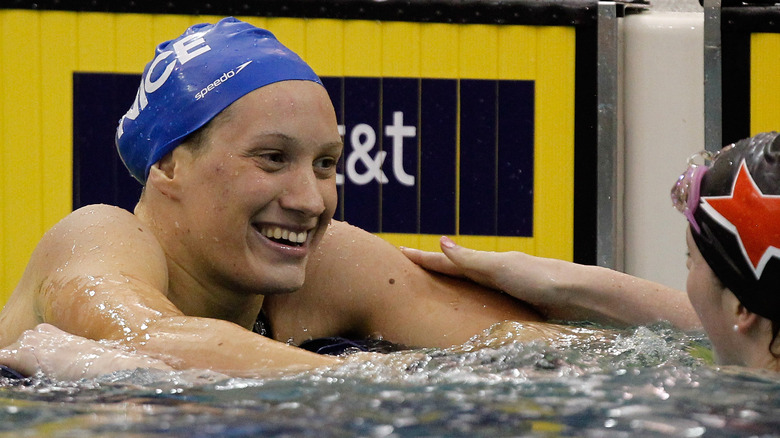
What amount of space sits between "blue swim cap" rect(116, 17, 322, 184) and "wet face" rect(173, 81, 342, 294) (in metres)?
0.03

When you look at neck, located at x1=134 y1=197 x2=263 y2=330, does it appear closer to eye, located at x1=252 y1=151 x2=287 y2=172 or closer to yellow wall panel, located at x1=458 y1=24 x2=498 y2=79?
eye, located at x1=252 y1=151 x2=287 y2=172

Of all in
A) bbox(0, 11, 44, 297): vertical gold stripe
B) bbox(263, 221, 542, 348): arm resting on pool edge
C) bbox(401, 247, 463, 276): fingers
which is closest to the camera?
bbox(263, 221, 542, 348): arm resting on pool edge

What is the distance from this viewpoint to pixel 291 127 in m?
2.22

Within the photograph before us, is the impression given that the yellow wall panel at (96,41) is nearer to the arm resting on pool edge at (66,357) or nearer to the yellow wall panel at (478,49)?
the yellow wall panel at (478,49)

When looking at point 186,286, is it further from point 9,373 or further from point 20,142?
point 20,142

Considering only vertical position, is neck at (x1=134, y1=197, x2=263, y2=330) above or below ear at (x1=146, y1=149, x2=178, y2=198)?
below

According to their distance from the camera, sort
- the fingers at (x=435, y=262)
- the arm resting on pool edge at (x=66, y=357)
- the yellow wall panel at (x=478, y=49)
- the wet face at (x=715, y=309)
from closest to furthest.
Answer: the arm resting on pool edge at (x=66, y=357) < the wet face at (x=715, y=309) < the fingers at (x=435, y=262) < the yellow wall panel at (x=478, y=49)

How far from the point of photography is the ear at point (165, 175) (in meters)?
2.30

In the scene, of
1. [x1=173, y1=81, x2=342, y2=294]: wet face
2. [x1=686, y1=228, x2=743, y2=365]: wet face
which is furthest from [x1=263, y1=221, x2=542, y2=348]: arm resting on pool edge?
[x1=686, y1=228, x2=743, y2=365]: wet face

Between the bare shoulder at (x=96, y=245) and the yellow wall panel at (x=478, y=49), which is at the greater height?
the yellow wall panel at (x=478, y=49)

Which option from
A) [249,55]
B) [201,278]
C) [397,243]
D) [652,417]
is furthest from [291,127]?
[397,243]

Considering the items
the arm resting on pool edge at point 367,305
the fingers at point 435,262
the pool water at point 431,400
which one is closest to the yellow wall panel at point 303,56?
the fingers at point 435,262

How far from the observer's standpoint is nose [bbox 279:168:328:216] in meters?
2.23

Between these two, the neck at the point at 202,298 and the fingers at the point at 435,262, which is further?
the fingers at the point at 435,262
